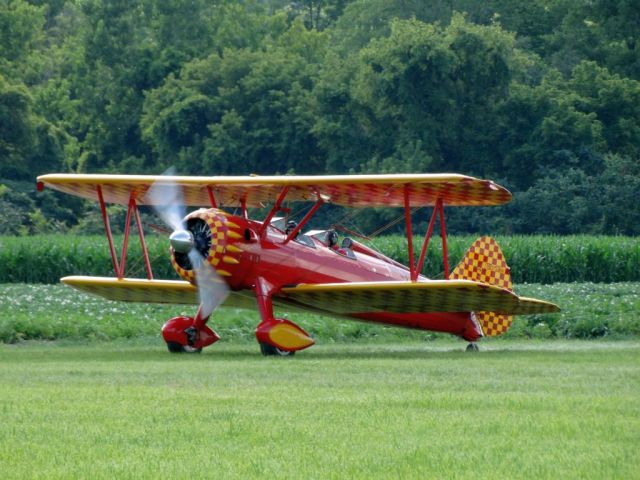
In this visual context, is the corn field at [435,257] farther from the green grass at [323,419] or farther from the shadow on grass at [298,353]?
the green grass at [323,419]

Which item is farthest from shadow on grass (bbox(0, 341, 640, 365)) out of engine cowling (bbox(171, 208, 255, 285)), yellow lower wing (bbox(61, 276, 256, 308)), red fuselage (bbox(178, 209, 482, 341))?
engine cowling (bbox(171, 208, 255, 285))

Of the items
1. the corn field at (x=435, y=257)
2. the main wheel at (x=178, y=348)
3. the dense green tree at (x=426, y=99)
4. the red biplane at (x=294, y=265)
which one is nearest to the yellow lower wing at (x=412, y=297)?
the red biplane at (x=294, y=265)

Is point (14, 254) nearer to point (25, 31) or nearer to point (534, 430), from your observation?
point (534, 430)

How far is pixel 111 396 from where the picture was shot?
464 inches

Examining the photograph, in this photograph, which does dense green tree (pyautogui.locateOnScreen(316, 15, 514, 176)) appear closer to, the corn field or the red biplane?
the corn field

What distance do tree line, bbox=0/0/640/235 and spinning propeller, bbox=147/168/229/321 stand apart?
29944 mm

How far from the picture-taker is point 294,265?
59.5 feet

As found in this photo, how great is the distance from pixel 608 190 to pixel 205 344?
3359cm

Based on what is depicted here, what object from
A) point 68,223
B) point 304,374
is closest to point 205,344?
point 304,374

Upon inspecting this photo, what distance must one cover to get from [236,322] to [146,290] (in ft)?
11.2

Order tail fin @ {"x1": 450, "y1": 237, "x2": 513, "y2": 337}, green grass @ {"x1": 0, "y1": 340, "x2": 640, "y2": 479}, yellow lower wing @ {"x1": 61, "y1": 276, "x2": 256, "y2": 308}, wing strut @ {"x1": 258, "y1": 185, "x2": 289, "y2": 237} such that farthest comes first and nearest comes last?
tail fin @ {"x1": 450, "y1": 237, "x2": 513, "y2": 337} → yellow lower wing @ {"x1": 61, "y1": 276, "x2": 256, "y2": 308} → wing strut @ {"x1": 258, "y1": 185, "x2": 289, "y2": 237} → green grass @ {"x1": 0, "y1": 340, "x2": 640, "y2": 479}

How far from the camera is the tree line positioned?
5119cm

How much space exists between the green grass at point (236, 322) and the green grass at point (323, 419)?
5595mm

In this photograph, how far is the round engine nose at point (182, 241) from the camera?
55.6 feet
